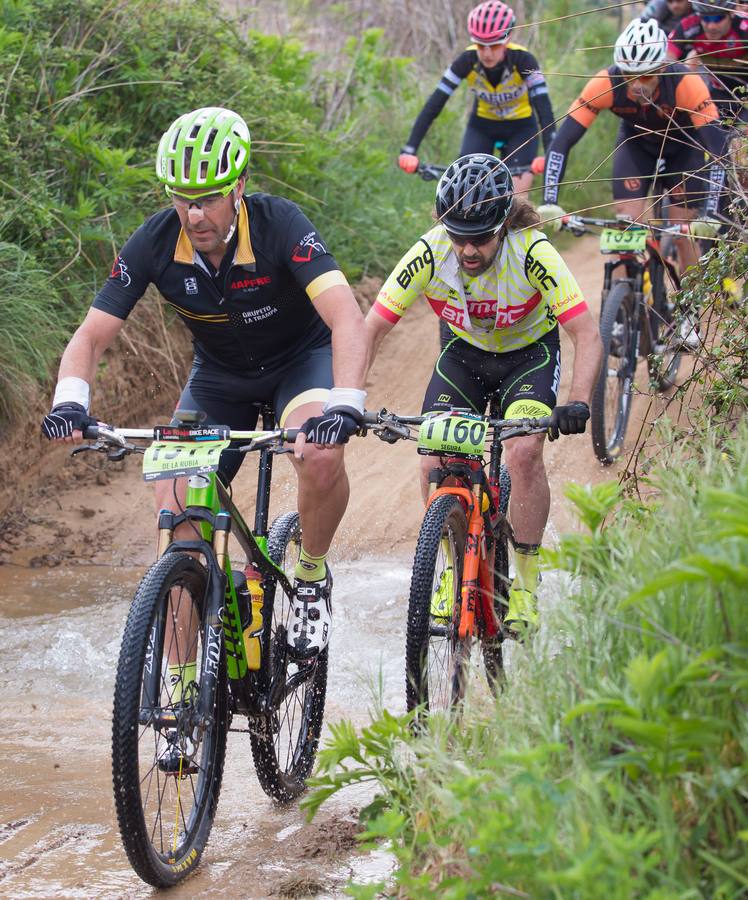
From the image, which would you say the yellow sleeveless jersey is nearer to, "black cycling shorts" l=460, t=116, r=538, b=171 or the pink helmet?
"black cycling shorts" l=460, t=116, r=538, b=171

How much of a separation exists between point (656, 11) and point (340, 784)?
9176 mm

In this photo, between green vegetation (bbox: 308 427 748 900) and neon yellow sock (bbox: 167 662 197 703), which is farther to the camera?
neon yellow sock (bbox: 167 662 197 703)

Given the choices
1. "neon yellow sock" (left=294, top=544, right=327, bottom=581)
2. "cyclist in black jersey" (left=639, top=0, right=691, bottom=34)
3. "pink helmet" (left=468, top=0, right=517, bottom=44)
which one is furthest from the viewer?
"cyclist in black jersey" (left=639, top=0, right=691, bottom=34)

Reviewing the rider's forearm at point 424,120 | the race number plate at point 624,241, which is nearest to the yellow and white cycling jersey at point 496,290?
the race number plate at point 624,241

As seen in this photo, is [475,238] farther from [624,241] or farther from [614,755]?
[624,241]

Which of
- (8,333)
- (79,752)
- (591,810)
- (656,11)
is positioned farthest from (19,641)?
(656,11)

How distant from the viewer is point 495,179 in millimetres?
4891

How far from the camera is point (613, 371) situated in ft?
26.5

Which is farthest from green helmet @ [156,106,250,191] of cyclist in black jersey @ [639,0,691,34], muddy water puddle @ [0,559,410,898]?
cyclist in black jersey @ [639,0,691,34]

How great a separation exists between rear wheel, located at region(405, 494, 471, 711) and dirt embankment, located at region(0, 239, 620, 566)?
129 inches

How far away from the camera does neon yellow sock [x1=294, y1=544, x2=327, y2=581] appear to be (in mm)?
4617

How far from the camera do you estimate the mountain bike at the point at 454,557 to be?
4180mm

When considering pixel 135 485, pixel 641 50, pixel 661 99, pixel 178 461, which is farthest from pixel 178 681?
pixel 661 99

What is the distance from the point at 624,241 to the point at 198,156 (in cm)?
445
